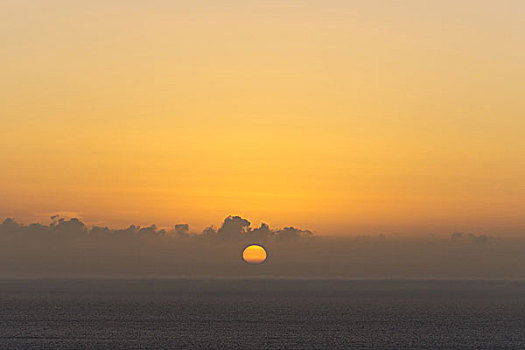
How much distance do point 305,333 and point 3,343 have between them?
75217mm

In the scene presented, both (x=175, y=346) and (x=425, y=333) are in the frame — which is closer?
(x=175, y=346)

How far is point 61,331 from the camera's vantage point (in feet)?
595

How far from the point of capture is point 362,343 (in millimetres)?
154500

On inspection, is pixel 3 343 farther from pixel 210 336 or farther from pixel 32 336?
pixel 210 336

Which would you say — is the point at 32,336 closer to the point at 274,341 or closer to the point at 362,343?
the point at 274,341

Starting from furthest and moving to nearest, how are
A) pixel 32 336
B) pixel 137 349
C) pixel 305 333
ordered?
pixel 305 333
pixel 32 336
pixel 137 349

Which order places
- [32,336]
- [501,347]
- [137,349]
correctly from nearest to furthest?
[137,349] → [501,347] → [32,336]

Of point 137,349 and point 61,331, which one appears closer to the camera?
point 137,349

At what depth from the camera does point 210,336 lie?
554ft

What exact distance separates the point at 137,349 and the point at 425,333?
8496 centimetres

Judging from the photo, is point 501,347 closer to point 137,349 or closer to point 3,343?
point 137,349

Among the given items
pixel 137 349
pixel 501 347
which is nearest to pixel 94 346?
pixel 137 349

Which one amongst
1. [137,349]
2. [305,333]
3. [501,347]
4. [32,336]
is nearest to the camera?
[137,349]

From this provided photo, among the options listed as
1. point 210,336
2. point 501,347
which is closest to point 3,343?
point 210,336
